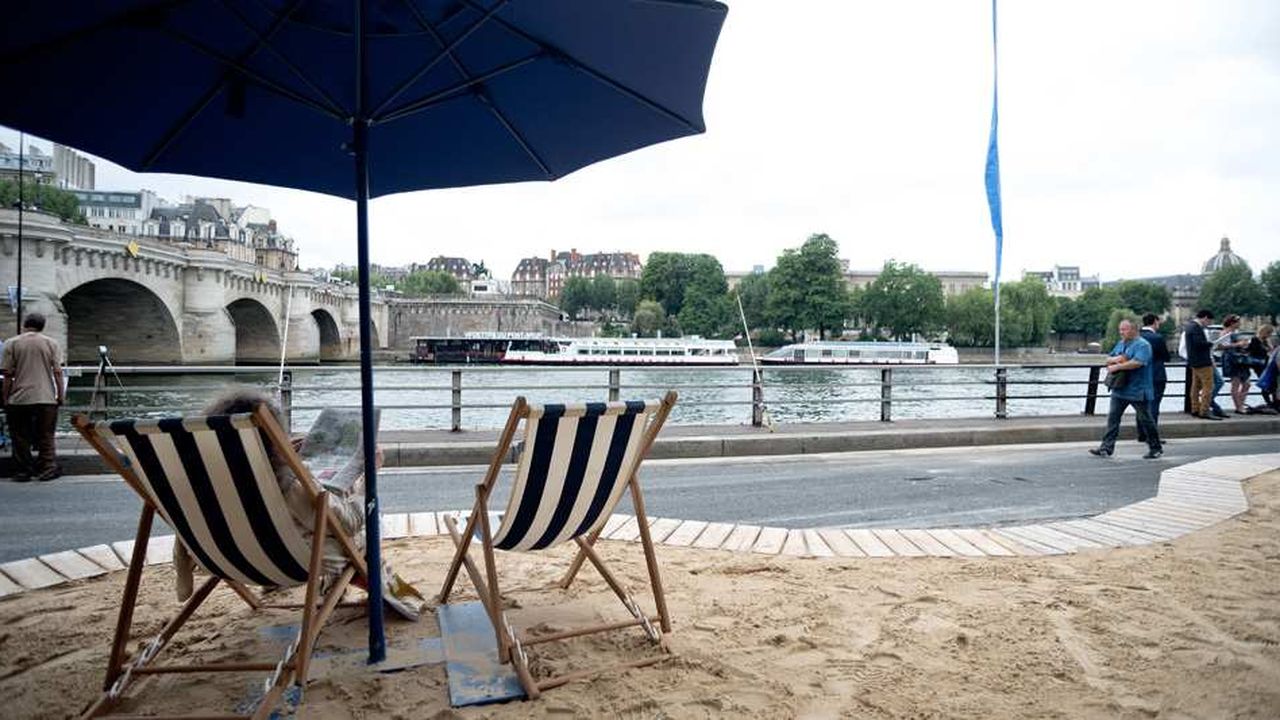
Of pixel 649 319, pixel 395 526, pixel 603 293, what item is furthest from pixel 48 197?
pixel 395 526

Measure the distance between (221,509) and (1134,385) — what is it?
772 cm

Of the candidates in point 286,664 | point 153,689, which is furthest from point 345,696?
point 153,689

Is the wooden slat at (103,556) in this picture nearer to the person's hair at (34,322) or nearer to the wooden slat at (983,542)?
the person's hair at (34,322)

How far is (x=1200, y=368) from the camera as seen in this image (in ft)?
32.8

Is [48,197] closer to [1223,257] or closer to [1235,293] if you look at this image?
[1235,293]

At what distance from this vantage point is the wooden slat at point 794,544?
361 cm

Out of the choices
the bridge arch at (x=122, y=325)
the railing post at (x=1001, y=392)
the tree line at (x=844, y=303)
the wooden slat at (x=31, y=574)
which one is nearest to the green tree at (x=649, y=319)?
the tree line at (x=844, y=303)

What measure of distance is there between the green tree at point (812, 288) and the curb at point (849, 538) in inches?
2795

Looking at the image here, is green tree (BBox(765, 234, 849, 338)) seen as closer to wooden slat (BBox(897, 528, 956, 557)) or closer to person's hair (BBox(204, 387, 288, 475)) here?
wooden slat (BBox(897, 528, 956, 557))

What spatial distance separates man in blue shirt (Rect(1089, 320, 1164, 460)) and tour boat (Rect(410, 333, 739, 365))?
1163 inches

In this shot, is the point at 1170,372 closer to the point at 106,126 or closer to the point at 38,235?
the point at 106,126

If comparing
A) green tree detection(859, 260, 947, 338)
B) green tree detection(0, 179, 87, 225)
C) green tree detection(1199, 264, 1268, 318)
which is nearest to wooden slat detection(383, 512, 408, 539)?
green tree detection(0, 179, 87, 225)

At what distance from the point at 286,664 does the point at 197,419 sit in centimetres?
76

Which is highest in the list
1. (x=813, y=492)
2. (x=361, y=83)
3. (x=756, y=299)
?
(x=756, y=299)
